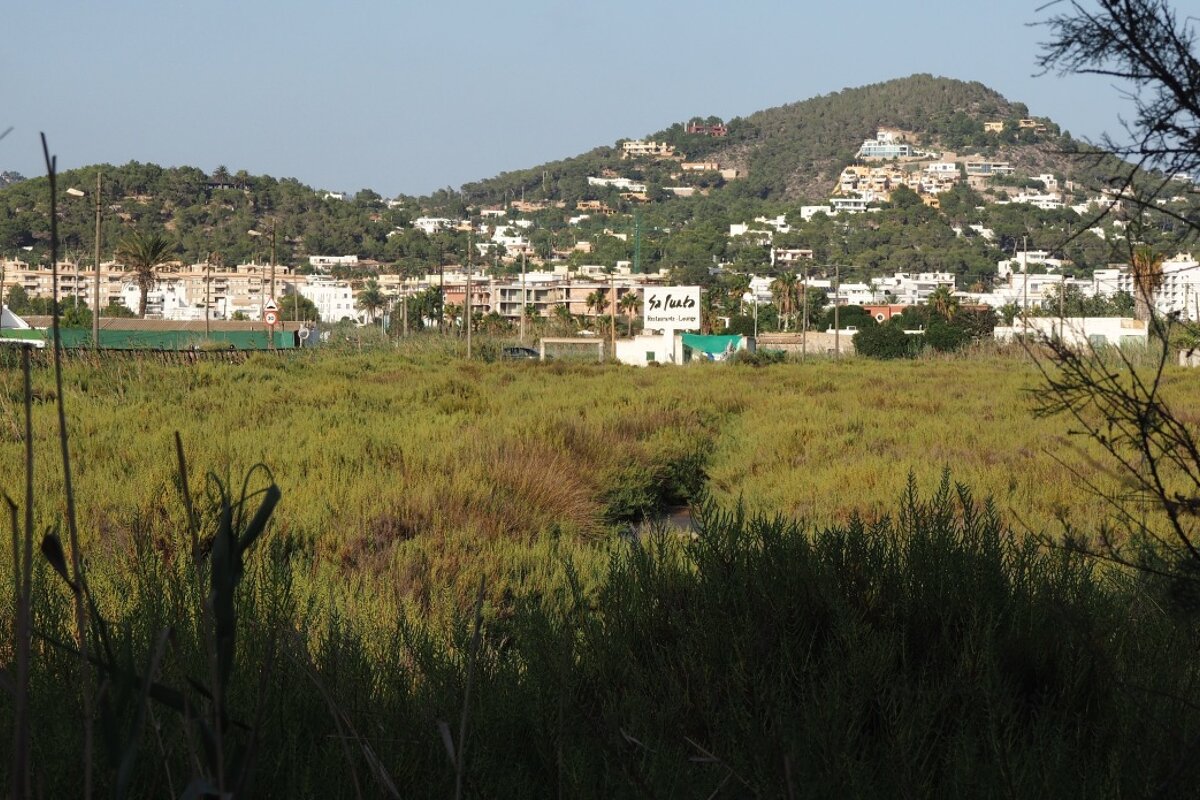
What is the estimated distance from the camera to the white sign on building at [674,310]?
49.7m

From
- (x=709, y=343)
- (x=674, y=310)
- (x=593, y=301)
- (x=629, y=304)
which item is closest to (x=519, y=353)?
(x=674, y=310)

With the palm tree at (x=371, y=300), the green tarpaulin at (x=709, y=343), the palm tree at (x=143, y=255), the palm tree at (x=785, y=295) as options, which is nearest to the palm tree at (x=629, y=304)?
the palm tree at (x=785, y=295)

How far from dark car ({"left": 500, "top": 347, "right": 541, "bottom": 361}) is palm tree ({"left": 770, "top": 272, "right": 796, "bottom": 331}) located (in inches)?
2438

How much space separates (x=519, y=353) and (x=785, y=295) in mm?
67459

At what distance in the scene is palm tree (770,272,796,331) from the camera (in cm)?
11125

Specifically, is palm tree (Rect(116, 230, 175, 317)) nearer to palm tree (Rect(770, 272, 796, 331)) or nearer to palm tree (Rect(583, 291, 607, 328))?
palm tree (Rect(583, 291, 607, 328))

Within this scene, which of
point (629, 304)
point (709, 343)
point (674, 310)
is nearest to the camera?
point (674, 310)

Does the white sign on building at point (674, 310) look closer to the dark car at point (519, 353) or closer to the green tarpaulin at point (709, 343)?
the dark car at point (519, 353)

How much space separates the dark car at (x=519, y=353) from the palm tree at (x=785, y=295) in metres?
61.9

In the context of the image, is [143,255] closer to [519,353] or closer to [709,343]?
[709,343]

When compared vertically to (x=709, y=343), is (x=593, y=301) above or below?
above

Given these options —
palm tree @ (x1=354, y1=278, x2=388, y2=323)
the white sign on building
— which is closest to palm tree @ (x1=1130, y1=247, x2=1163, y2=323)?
the white sign on building

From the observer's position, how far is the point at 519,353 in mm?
50031

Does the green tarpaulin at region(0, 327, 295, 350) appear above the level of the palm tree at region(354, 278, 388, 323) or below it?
below
